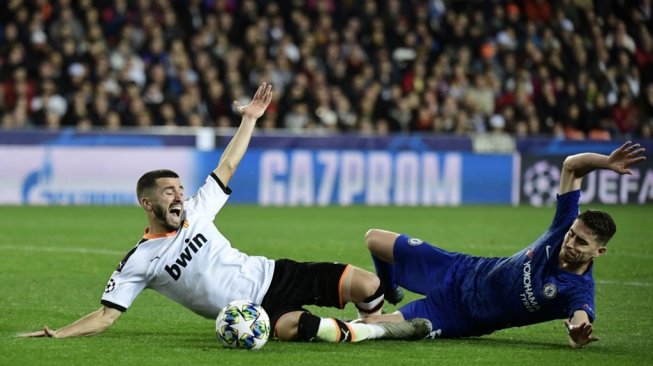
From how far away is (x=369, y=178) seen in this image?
21.3 meters

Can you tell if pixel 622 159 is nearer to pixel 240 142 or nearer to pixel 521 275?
pixel 521 275

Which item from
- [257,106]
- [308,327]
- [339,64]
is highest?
[339,64]

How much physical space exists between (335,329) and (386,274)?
0.98m

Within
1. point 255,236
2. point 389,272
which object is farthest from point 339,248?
point 389,272

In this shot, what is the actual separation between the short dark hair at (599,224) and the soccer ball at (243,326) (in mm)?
1982

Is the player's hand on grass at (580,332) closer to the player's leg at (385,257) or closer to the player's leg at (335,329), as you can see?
the player's leg at (335,329)

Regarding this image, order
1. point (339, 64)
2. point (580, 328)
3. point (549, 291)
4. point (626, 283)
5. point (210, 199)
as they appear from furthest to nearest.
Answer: point (339, 64), point (626, 283), point (210, 199), point (549, 291), point (580, 328)

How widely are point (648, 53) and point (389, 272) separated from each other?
64.8ft

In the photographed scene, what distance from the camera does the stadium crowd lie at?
20.7 meters

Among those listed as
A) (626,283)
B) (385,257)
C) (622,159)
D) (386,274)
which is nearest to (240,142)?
(385,257)

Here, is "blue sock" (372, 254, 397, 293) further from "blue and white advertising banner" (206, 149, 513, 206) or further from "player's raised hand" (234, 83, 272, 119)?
"blue and white advertising banner" (206, 149, 513, 206)

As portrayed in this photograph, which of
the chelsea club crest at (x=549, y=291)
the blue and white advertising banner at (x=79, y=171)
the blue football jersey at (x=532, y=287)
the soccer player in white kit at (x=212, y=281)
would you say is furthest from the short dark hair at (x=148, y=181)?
the blue and white advertising banner at (x=79, y=171)

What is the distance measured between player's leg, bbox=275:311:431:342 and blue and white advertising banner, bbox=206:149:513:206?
41.5ft

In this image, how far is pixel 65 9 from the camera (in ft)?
70.0
